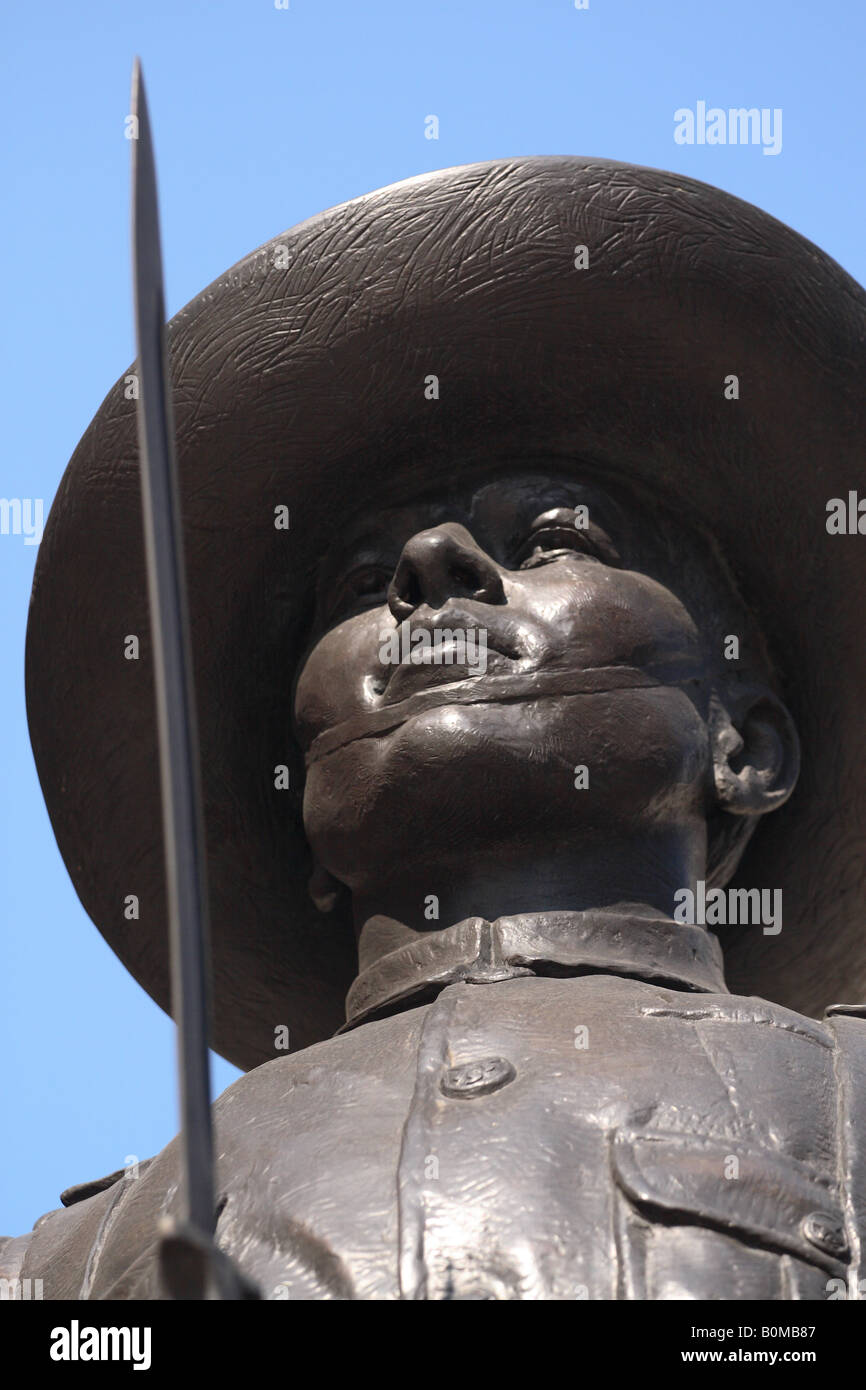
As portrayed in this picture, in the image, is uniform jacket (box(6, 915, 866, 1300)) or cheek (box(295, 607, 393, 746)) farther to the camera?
cheek (box(295, 607, 393, 746))

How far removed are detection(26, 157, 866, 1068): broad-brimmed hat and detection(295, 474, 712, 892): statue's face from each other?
1.03 feet

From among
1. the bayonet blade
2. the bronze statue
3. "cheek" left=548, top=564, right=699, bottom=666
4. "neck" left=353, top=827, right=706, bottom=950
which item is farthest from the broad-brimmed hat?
the bayonet blade

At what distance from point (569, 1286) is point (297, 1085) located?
3.40 feet

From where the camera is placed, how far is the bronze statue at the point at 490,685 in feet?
16.6

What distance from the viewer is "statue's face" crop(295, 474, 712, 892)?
18.4 feet

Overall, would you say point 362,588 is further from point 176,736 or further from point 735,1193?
point 176,736

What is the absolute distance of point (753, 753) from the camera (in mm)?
6172

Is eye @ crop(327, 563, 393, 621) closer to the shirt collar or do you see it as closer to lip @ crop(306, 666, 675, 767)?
lip @ crop(306, 666, 675, 767)

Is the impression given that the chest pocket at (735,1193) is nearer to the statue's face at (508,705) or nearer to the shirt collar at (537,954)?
the shirt collar at (537,954)

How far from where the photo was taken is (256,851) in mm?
6613

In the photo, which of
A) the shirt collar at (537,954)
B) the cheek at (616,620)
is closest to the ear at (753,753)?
the cheek at (616,620)

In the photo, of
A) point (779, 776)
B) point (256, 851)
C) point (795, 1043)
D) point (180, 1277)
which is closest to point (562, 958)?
point (795, 1043)

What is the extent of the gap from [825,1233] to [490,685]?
1680 millimetres
